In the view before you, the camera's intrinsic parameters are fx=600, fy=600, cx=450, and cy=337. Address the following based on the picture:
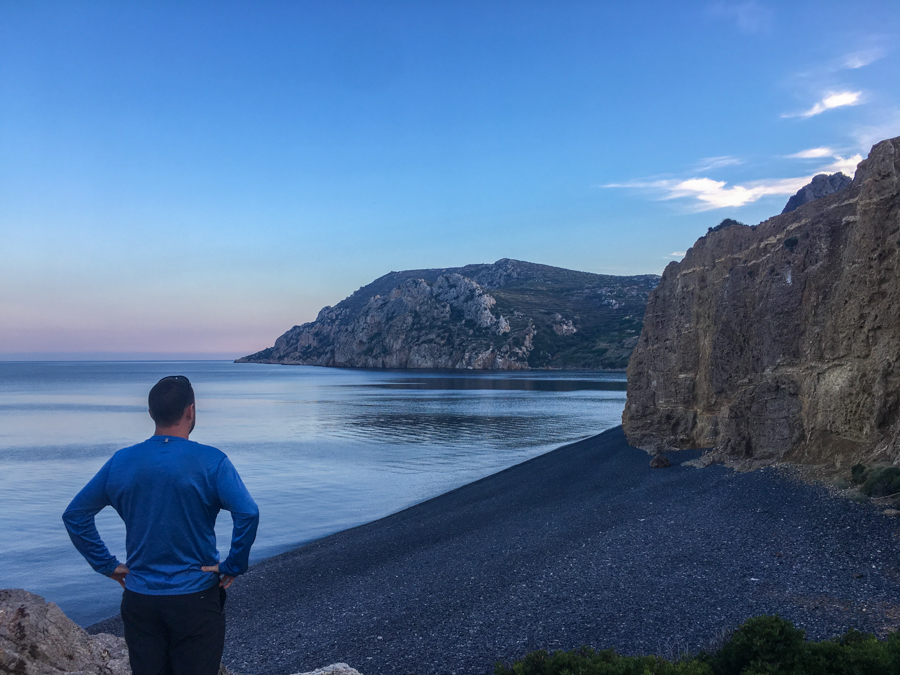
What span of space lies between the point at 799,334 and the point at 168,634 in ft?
58.4

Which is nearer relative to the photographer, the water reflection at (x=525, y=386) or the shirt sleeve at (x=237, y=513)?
the shirt sleeve at (x=237, y=513)

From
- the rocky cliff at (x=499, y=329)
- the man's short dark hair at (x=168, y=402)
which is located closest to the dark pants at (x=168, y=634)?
the man's short dark hair at (x=168, y=402)

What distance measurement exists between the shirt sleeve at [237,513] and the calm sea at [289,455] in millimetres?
10850

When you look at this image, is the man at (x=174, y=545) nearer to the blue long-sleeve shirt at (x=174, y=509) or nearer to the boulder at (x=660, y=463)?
the blue long-sleeve shirt at (x=174, y=509)

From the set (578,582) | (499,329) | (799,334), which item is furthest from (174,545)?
(499,329)

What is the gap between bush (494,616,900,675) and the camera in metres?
5.25

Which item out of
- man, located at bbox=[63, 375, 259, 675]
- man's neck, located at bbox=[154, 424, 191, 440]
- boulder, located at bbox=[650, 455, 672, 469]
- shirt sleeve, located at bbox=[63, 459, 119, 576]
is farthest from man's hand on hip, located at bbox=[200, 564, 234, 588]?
boulder, located at bbox=[650, 455, 672, 469]

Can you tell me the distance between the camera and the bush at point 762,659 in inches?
207

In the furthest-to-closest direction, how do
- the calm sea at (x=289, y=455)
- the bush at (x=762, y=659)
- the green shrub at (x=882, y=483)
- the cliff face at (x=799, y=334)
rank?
the calm sea at (x=289, y=455)
the cliff face at (x=799, y=334)
the green shrub at (x=882, y=483)
the bush at (x=762, y=659)

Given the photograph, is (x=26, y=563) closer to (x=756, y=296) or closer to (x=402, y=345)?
(x=756, y=296)

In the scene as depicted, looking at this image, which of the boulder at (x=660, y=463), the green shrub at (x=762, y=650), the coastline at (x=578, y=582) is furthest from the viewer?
the boulder at (x=660, y=463)

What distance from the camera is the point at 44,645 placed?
17.3ft

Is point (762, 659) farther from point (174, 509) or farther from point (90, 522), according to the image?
point (90, 522)

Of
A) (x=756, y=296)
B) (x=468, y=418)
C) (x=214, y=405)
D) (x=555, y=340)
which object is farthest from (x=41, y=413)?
(x=555, y=340)
